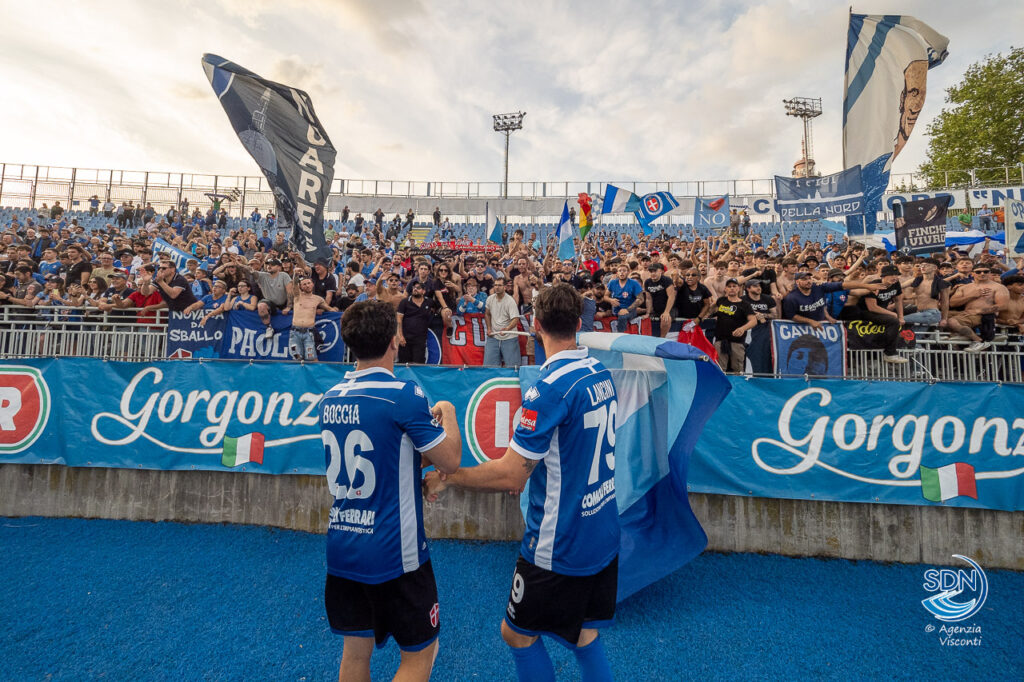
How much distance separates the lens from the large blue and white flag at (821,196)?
10.5 m

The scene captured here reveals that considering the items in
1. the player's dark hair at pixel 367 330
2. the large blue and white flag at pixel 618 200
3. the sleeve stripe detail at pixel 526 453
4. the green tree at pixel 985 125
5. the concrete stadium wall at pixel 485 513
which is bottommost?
the concrete stadium wall at pixel 485 513

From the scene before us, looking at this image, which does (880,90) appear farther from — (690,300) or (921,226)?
(690,300)

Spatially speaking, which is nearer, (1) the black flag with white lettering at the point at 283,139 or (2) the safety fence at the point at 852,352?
(2) the safety fence at the point at 852,352

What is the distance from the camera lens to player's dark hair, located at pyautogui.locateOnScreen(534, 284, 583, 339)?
251 centimetres

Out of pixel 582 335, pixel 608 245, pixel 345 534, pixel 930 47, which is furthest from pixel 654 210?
pixel 345 534

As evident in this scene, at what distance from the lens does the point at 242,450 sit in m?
5.66

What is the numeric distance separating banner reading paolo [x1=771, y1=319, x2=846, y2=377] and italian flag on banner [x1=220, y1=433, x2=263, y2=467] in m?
7.20

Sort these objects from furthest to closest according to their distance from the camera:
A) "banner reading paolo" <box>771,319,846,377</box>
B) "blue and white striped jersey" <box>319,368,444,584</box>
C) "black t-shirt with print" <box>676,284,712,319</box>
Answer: "black t-shirt with print" <box>676,284,712,319</box> → "banner reading paolo" <box>771,319,846,377</box> → "blue and white striped jersey" <box>319,368,444,584</box>

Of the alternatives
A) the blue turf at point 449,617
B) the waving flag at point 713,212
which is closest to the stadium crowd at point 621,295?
the blue turf at point 449,617

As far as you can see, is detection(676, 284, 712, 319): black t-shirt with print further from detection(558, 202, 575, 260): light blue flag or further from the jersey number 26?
the jersey number 26

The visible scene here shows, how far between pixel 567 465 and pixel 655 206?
12622 millimetres

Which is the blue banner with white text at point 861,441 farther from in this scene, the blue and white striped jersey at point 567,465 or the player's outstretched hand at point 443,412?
the player's outstretched hand at point 443,412

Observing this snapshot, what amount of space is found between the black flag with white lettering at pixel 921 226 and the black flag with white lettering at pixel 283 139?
10.1 metres

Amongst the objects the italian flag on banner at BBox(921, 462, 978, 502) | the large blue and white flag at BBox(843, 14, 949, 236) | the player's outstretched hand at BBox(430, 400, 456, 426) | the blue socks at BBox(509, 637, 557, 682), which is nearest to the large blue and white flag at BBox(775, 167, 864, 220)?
the large blue and white flag at BBox(843, 14, 949, 236)
